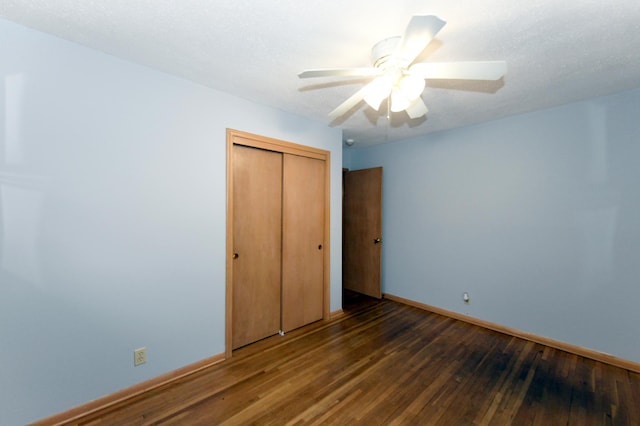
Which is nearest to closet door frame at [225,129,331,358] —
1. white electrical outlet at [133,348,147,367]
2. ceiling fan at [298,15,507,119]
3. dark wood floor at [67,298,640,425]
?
dark wood floor at [67,298,640,425]

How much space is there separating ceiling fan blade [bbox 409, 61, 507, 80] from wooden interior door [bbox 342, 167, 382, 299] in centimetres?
253

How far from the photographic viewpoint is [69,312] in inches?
65.7

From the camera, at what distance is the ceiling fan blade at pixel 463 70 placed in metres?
1.28

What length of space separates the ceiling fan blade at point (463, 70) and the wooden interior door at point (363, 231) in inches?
99.6

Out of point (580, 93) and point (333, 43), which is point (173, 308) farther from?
point (580, 93)

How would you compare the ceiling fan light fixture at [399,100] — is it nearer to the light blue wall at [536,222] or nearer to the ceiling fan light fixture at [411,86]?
the ceiling fan light fixture at [411,86]

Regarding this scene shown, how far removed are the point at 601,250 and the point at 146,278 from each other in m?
3.93

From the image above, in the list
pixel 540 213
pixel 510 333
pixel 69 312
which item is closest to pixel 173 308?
pixel 69 312

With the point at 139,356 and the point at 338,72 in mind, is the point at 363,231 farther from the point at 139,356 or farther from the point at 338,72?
the point at 139,356

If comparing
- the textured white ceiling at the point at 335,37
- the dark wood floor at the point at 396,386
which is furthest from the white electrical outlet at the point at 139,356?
the textured white ceiling at the point at 335,37

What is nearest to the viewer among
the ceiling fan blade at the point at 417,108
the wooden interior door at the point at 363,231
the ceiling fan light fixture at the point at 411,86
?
the ceiling fan light fixture at the point at 411,86

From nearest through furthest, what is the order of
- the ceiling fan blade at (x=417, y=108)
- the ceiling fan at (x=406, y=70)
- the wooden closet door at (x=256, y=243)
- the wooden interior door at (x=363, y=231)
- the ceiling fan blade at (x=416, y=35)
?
the ceiling fan blade at (x=416, y=35) < the ceiling fan at (x=406, y=70) < the ceiling fan blade at (x=417, y=108) < the wooden closet door at (x=256, y=243) < the wooden interior door at (x=363, y=231)

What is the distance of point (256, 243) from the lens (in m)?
2.68

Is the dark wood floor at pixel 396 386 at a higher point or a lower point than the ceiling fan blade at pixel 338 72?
lower
